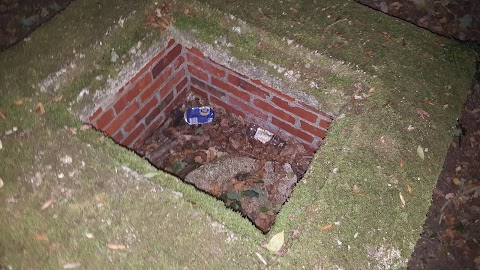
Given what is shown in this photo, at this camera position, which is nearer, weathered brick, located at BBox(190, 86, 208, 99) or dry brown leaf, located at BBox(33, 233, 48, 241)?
→ dry brown leaf, located at BBox(33, 233, 48, 241)

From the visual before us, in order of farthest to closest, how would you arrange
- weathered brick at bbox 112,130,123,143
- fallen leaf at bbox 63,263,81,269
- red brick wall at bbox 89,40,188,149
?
weathered brick at bbox 112,130,123,143 < red brick wall at bbox 89,40,188,149 < fallen leaf at bbox 63,263,81,269

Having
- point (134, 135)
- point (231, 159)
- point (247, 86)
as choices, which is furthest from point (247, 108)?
point (134, 135)

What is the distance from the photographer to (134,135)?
268 centimetres

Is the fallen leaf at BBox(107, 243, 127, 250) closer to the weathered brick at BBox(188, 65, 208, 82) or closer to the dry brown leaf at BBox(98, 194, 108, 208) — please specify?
the dry brown leaf at BBox(98, 194, 108, 208)

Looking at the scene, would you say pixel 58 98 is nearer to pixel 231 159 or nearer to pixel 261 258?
pixel 231 159

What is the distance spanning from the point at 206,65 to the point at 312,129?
79 centimetres

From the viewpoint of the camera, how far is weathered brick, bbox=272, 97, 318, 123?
245 centimetres

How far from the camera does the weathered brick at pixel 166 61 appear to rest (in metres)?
2.53

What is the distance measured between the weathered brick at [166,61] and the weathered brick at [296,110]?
0.69 meters

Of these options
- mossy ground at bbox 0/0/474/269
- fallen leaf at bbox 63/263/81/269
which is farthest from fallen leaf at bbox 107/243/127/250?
fallen leaf at bbox 63/263/81/269

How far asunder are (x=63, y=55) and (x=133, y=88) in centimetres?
42

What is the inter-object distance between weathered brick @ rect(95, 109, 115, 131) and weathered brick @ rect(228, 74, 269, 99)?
764 millimetres

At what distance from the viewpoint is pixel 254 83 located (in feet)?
8.22

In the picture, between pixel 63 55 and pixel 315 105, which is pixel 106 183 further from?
pixel 315 105
